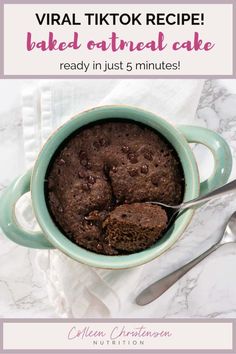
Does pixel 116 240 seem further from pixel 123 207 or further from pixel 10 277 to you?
pixel 10 277

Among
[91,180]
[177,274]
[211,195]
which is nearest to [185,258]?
[177,274]

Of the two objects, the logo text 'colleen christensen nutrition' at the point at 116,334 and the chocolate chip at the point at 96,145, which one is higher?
the chocolate chip at the point at 96,145

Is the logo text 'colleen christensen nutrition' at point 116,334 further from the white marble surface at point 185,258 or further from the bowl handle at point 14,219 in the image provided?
the bowl handle at point 14,219

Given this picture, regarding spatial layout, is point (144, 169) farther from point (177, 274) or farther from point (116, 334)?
point (116, 334)

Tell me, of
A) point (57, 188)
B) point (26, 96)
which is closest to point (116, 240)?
point (57, 188)

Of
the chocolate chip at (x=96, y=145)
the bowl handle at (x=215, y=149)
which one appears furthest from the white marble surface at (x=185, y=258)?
the chocolate chip at (x=96, y=145)
